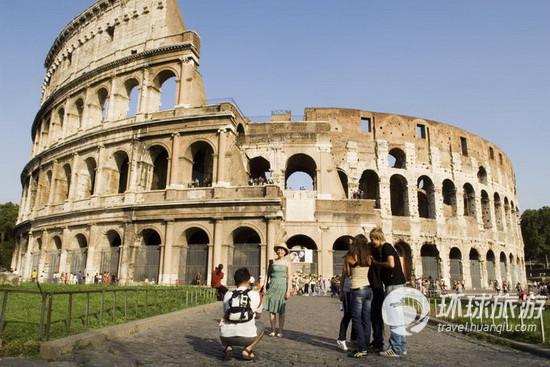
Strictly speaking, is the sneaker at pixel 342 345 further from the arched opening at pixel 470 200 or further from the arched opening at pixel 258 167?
the arched opening at pixel 470 200

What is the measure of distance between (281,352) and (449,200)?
1040 inches

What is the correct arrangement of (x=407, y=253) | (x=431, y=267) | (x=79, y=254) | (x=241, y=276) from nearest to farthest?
(x=241, y=276) < (x=79, y=254) < (x=407, y=253) < (x=431, y=267)

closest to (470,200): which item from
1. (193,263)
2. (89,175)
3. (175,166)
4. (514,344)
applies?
(193,263)

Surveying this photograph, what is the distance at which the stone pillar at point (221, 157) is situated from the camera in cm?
1978

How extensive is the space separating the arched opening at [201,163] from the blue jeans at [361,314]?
54.4 ft

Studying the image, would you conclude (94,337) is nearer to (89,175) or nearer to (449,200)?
(89,175)

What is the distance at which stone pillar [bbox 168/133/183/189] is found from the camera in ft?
67.0

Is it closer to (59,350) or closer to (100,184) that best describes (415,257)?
(100,184)

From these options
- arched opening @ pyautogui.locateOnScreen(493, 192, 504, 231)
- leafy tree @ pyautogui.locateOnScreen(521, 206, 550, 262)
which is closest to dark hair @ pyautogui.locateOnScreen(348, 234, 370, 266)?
arched opening @ pyautogui.locateOnScreen(493, 192, 504, 231)

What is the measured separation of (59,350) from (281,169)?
739 inches

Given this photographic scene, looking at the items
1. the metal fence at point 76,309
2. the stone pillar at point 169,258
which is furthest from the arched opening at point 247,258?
the metal fence at point 76,309

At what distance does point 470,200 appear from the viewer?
2883cm

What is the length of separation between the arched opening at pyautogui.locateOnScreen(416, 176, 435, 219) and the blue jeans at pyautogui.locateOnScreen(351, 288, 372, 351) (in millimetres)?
23134

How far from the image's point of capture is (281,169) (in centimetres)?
2275
